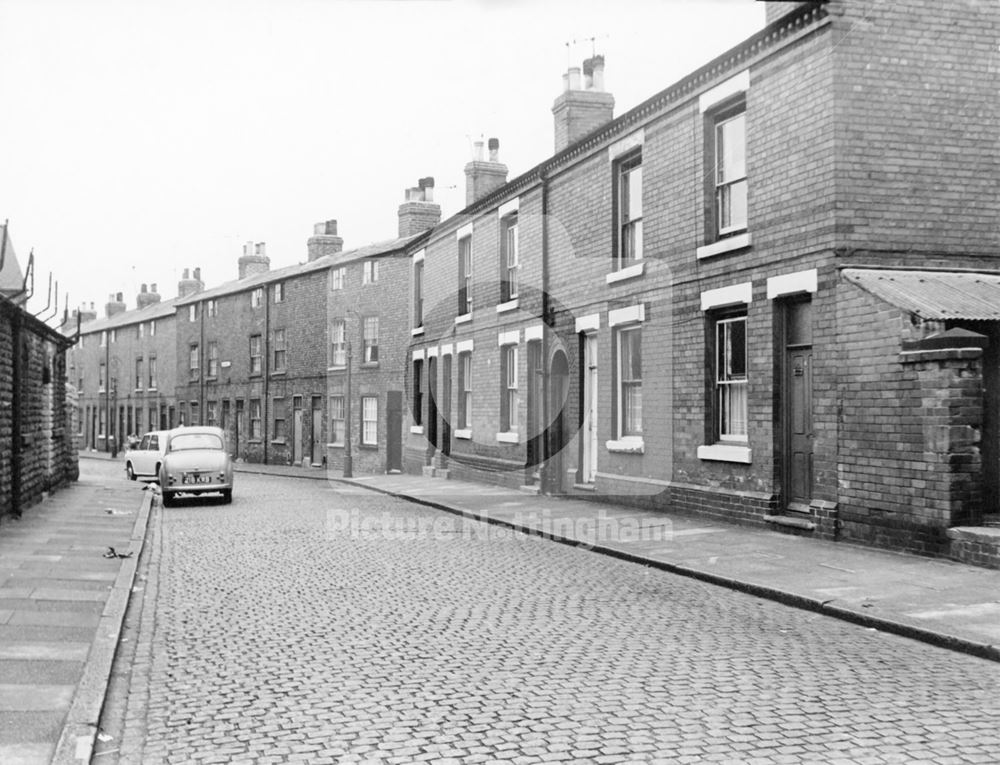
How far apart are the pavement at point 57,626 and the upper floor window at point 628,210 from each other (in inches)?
386

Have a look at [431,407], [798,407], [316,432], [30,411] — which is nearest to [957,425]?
[798,407]

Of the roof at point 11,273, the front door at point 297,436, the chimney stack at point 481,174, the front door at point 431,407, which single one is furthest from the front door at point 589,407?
the front door at point 297,436

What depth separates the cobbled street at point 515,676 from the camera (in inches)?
204

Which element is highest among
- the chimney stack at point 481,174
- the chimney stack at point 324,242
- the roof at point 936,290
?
the chimney stack at point 324,242

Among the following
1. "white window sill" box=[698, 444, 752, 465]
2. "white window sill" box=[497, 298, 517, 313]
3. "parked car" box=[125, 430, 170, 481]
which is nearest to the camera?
"white window sill" box=[698, 444, 752, 465]

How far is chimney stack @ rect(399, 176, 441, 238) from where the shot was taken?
36031 millimetres

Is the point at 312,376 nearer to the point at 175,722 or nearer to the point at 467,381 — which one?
the point at 467,381

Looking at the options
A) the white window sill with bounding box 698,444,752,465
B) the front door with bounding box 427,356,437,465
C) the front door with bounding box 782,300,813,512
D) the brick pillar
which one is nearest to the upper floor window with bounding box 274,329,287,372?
the front door with bounding box 427,356,437,465

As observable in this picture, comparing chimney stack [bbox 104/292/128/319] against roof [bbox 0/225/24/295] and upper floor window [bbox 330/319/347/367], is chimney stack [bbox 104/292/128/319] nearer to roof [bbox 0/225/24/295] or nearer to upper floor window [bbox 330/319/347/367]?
upper floor window [bbox 330/319/347/367]

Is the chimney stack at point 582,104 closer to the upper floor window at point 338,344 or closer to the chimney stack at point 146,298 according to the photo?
the upper floor window at point 338,344

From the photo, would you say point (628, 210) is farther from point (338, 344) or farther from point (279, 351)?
point (279, 351)

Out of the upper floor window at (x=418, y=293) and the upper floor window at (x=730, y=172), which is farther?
the upper floor window at (x=418, y=293)

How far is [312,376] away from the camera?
39.8 meters

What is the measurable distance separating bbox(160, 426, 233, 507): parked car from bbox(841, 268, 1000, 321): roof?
47.8 feet
